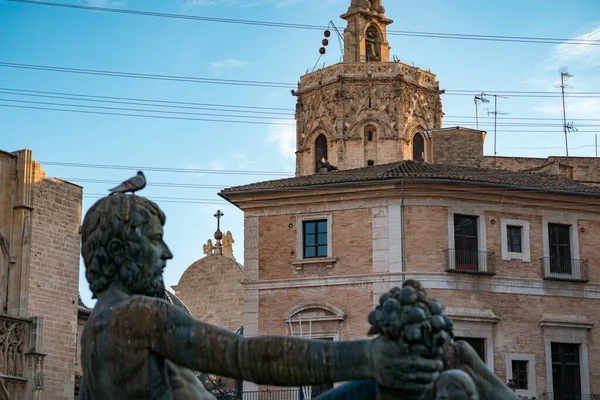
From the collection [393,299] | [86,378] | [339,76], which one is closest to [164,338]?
[86,378]

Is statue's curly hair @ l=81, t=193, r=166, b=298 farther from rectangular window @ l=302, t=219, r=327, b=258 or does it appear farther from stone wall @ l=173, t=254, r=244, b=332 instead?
stone wall @ l=173, t=254, r=244, b=332

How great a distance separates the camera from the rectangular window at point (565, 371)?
3425 centimetres

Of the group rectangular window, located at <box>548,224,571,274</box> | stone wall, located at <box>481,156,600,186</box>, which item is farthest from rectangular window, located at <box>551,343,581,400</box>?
stone wall, located at <box>481,156,600,186</box>

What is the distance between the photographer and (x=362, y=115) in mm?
71062

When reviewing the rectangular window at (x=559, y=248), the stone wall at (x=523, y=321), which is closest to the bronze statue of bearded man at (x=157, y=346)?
the stone wall at (x=523, y=321)

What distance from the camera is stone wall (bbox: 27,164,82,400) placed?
3044cm

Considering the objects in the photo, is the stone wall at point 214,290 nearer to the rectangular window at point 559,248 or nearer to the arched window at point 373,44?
the arched window at point 373,44

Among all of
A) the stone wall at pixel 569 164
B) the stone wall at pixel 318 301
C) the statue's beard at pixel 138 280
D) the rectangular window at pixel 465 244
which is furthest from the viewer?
the stone wall at pixel 569 164

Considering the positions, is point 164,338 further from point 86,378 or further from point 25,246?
point 25,246

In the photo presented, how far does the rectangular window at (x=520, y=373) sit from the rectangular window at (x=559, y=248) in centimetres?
321

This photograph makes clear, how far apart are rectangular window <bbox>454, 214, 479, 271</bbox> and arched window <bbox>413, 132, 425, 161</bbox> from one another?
1506 inches

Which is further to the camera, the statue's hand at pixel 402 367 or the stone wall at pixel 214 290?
the stone wall at pixel 214 290

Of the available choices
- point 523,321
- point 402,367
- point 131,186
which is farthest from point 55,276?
point 402,367

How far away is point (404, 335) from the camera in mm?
2611
